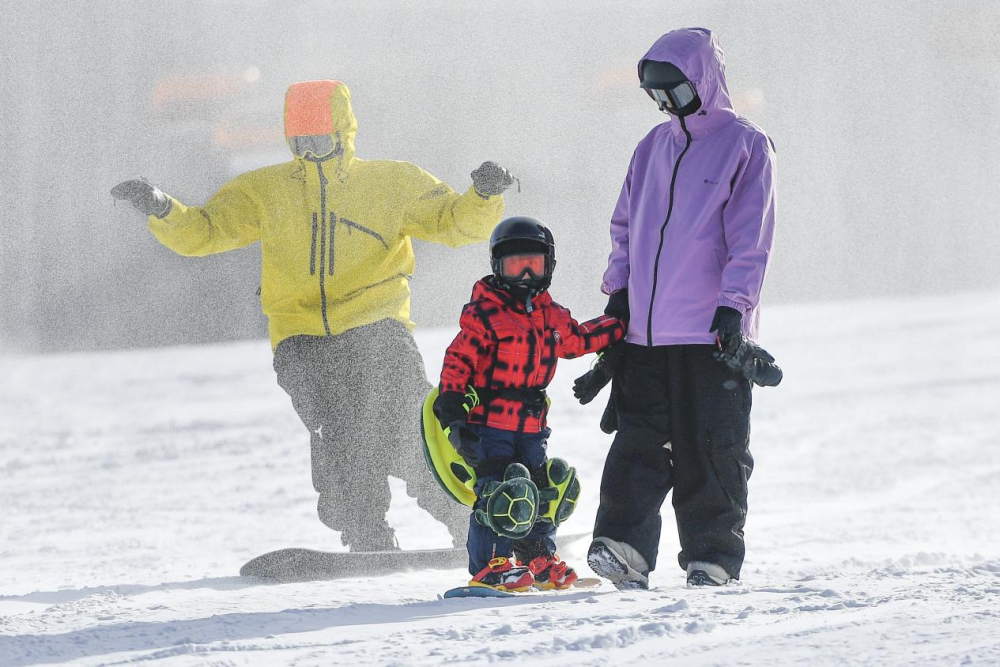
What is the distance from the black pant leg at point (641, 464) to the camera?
3.19 meters

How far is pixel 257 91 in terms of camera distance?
936 cm

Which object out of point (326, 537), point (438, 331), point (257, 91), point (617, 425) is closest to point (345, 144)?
point (617, 425)

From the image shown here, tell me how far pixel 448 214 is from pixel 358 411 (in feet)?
2.35

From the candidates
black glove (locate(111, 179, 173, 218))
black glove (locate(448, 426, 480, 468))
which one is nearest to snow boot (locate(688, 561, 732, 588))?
black glove (locate(448, 426, 480, 468))

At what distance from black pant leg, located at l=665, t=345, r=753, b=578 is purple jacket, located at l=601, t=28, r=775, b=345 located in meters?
0.09

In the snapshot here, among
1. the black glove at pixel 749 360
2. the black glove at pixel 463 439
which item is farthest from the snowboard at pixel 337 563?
the black glove at pixel 749 360

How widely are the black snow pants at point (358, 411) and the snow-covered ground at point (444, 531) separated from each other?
0.38 metres

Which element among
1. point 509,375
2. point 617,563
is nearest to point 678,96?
point 509,375

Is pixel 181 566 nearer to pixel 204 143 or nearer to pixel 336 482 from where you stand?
pixel 336 482

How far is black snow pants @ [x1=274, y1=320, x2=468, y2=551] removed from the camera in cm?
402

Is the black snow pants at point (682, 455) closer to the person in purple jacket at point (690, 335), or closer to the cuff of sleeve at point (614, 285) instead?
the person in purple jacket at point (690, 335)

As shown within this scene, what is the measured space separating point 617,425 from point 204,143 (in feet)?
22.8

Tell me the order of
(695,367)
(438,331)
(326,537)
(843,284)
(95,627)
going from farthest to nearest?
(843,284) → (438,331) → (326,537) → (695,367) → (95,627)

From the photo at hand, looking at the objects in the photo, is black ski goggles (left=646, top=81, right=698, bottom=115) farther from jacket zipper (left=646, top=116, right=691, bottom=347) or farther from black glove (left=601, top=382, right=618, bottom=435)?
black glove (left=601, top=382, right=618, bottom=435)
